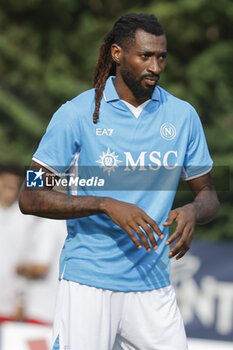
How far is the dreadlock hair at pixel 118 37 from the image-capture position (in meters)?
3.11

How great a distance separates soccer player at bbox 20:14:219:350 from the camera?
10.0 feet

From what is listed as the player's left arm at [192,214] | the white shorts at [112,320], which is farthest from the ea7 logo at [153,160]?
the white shorts at [112,320]

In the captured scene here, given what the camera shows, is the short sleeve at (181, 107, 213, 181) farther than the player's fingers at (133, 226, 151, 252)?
Yes

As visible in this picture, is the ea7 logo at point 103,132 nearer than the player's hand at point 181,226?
No

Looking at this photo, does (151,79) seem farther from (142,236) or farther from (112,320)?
(112,320)

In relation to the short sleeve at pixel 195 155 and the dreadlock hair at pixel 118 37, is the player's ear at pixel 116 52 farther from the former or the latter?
the short sleeve at pixel 195 155

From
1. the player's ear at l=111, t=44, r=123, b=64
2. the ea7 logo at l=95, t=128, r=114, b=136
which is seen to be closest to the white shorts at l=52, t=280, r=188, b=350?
the ea7 logo at l=95, t=128, r=114, b=136

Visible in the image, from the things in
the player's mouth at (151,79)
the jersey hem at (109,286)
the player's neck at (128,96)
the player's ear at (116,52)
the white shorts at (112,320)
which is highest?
the player's ear at (116,52)

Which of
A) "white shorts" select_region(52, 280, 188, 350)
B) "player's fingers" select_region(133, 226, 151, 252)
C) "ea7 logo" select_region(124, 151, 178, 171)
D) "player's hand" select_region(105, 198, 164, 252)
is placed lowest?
"white shorts" select_region(52, 280, 188, 350)

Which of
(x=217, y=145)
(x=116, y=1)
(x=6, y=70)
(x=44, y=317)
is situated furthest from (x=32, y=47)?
(x=44, y=317)

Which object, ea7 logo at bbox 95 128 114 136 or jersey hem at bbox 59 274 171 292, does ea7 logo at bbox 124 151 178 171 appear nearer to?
ea7 logo at bbox 95 128 114 136

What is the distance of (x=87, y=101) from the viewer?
3146mm

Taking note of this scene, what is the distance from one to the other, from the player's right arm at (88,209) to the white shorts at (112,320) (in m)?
0.30

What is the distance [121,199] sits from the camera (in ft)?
10.1
